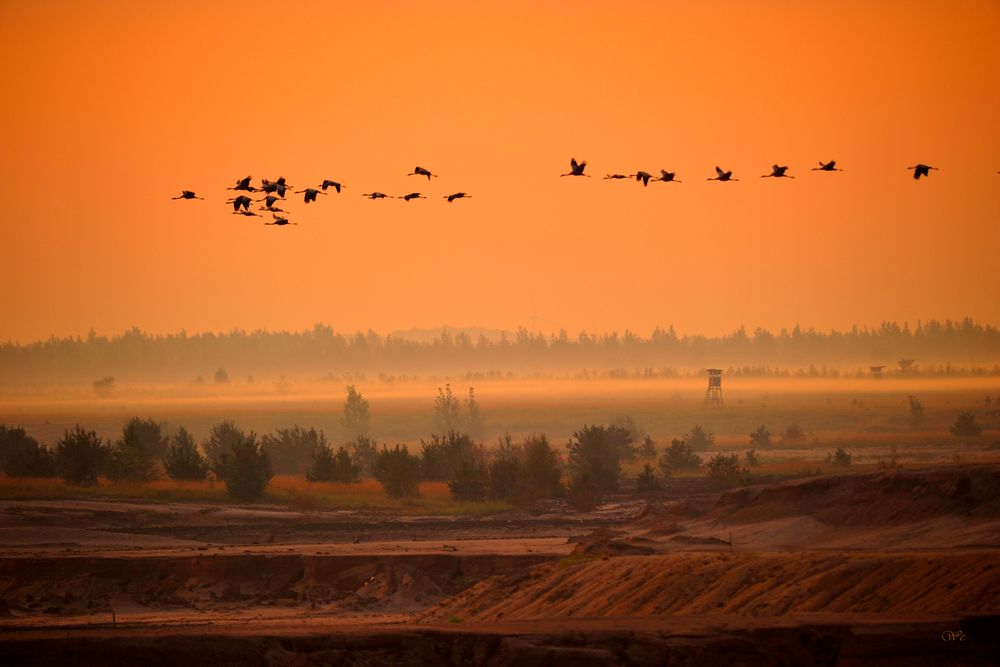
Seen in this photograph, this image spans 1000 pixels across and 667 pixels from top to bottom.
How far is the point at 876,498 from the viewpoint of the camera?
131 ft

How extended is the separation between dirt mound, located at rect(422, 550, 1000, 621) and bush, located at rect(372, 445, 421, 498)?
26.2 meters

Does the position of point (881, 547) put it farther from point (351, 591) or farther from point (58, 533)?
point (58, 533)

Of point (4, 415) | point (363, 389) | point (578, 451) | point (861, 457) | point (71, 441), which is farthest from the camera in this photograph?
point (363, 389)

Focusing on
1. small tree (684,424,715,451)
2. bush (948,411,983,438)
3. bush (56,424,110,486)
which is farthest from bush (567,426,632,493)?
bush (948,411,983,438)

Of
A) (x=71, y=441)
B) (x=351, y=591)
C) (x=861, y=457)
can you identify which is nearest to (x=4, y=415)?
(x=71, y=441)

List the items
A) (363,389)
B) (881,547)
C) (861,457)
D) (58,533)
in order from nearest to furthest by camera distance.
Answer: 1. (881,547)
2. (58,533)
3. (861,457)
4. (363,389)

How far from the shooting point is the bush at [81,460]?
6341 cm

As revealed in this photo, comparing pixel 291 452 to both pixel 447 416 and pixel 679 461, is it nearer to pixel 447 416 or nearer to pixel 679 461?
pixel 679 461

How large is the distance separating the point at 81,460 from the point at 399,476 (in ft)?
45.1

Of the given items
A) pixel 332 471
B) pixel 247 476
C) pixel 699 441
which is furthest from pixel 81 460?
pixel 699 441

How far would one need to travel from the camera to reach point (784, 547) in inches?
1480

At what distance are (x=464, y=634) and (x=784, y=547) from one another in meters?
13.8

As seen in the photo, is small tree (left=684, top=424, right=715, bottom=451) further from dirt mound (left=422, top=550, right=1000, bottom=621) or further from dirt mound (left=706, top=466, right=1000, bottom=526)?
dirt mound (left=422, top=550, right=1000, bottom=621)

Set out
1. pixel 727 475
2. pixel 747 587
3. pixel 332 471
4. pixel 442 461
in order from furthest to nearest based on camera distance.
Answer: pixel 442 461, pixel 332 471, pixel 727 475, pixel 747 587
